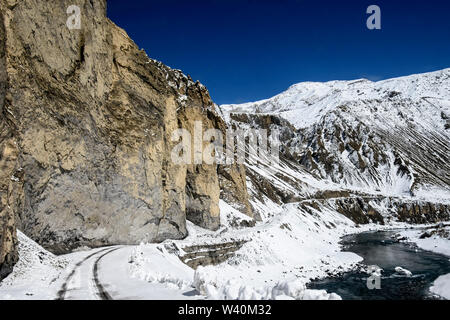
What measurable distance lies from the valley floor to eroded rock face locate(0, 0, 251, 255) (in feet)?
10.3

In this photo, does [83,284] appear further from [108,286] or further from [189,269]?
[189,269]

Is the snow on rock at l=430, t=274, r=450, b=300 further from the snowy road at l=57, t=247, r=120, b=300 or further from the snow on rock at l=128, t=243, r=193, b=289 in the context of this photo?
the snowy road at l=57, t=247, r=120, b=300

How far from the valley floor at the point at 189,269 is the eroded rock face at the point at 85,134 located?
315 cm

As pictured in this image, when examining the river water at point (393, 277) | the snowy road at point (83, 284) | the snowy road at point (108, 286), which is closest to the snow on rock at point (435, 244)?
Result: the river water at point (393, 277)

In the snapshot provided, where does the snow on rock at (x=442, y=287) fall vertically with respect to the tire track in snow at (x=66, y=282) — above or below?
below

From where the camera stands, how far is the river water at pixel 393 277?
98.6 feet

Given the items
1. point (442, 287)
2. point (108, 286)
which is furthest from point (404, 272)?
point (108, 286)

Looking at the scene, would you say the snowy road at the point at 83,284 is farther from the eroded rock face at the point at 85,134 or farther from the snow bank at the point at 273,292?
the snow bank at the point at 273,292

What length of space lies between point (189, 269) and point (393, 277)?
2555 centimetres

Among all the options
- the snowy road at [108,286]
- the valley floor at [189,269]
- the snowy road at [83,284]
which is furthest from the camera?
the snowy road at [83,284]

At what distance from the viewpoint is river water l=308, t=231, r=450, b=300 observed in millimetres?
30062

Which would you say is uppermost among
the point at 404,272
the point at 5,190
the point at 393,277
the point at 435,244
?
the point at 5,190

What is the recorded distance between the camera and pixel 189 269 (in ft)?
86.7

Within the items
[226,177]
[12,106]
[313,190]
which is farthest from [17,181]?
[313,190]
